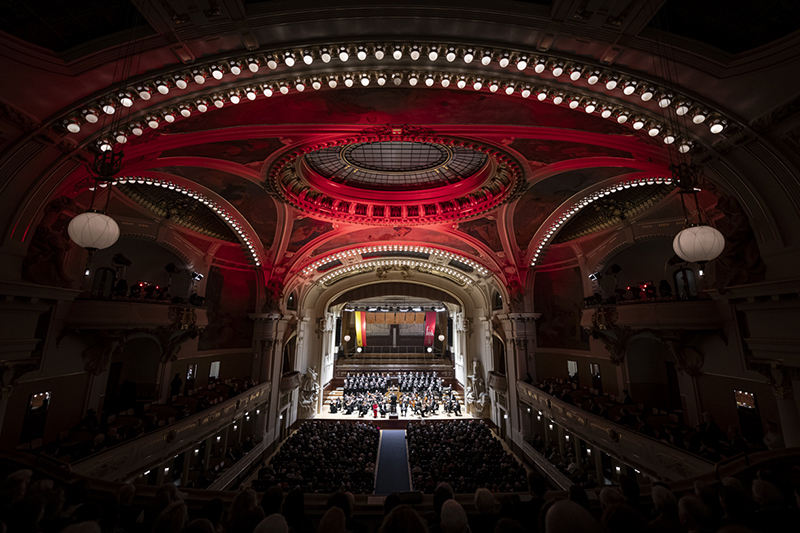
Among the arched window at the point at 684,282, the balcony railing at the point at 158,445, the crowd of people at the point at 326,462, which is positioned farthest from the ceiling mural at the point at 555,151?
the balcony railing at the point at 158,445

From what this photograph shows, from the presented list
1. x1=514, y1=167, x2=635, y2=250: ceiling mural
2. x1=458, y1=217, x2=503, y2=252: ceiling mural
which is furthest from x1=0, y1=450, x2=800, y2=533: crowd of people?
x1=458, y1=217, x2=503, y2=252: ceiling mural

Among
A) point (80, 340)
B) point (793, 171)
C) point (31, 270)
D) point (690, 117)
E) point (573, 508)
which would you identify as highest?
point (690, 117)

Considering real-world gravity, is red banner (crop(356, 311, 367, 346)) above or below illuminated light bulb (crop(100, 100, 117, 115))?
below

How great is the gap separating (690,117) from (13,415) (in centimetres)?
1640

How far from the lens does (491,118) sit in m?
7.39

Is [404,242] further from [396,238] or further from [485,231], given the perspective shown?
[485,231]

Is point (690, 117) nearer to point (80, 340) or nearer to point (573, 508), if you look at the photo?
point (573, 508)

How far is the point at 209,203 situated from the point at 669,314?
1549 cm

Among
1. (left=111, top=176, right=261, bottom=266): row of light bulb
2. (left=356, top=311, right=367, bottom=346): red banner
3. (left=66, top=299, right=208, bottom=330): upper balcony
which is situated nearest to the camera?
(left=66, top=299, right=208, bottom=330): upper balcony

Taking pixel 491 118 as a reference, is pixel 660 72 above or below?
below

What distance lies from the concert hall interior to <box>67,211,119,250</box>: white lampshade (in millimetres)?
43

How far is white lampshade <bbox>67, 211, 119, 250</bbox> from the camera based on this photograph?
4172 mm

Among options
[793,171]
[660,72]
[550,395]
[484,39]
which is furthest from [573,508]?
[550,395]

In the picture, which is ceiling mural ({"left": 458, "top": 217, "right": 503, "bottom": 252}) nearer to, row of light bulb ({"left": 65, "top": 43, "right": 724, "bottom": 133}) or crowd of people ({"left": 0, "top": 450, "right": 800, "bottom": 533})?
row of light bulb ({"left": 65, "top": 43, "right": 724, "bottom": 133})
